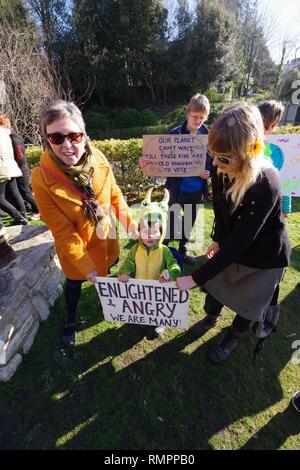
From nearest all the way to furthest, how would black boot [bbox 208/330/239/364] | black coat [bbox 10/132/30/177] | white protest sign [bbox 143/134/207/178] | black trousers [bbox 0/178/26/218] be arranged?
black boot [bbox 208/330/239/364] < white protest sign [bbox 143/134/207/178] < black trousers [bbox 0/178/26/218] < black coat [bbox 10/132/30/177]

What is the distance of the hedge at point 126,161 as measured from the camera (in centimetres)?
652

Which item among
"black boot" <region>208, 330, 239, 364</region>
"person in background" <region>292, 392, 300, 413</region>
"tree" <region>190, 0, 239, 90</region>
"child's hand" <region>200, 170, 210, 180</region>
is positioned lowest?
"person in background" <region>292, 392, 300, 413</region>

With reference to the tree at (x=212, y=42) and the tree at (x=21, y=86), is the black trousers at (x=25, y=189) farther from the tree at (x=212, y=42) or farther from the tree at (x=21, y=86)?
the tree at (x=212, y=42)

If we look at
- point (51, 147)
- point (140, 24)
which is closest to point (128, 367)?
point (51, 147)

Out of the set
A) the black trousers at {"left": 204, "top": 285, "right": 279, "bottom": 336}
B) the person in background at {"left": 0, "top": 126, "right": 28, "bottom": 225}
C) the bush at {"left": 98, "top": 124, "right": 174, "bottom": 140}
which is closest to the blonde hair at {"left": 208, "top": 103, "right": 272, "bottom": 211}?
the black trousers at {"left": 204, "top": 285, "right": 279, "bottom": 336}

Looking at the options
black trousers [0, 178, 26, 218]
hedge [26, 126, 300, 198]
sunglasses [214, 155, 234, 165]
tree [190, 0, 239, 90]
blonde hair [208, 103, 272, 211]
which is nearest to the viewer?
blonde hair [208, 103, 272, 211]

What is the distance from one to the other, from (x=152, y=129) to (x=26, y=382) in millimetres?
19019

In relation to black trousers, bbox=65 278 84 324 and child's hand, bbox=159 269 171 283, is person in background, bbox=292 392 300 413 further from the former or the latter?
black trousers, bbox=65 278 84 324

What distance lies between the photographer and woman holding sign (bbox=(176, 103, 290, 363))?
4.94 feet

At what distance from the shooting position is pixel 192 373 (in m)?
2.66

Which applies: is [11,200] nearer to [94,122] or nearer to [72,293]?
[72,293]

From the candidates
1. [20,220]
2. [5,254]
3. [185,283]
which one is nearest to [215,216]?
[185,283]

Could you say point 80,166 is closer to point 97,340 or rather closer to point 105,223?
point 105,223

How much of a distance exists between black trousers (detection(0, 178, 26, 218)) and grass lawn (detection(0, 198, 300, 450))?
3.10m
